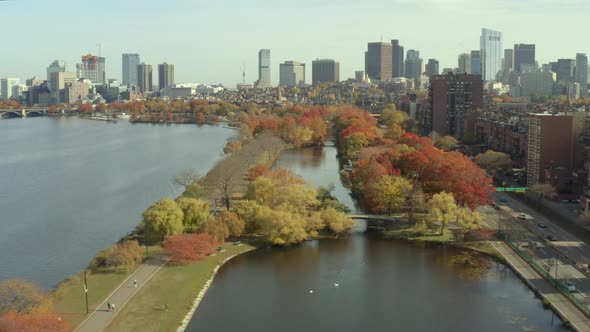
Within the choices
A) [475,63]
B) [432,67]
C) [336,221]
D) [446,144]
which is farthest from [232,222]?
[432,67]

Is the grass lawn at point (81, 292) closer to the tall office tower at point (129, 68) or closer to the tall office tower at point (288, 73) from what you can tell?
the tall office tower at point (288, 73)

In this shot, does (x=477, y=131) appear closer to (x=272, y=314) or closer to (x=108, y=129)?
(x=272, y=314)

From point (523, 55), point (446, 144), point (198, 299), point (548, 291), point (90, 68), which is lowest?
point (198, 299)

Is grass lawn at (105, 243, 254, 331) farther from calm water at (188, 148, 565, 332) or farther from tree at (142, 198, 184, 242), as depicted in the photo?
tree at (142, 198, 184, 242)

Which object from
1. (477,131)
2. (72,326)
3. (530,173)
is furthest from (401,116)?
(72,326)

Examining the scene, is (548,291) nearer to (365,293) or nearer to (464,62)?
(365,293)

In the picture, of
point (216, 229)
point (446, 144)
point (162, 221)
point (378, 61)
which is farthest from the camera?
point (378, 61)
